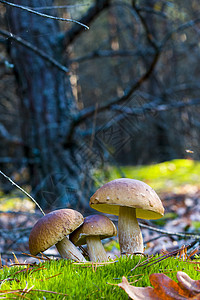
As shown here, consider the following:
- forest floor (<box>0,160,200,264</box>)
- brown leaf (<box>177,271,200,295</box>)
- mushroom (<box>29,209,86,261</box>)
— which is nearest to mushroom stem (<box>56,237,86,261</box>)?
mushroom (<box>29,209,86,261</box>)

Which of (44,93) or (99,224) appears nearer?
(99,224)

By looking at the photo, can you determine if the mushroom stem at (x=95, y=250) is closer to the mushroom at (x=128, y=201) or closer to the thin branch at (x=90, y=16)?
the mushroom at (x=128, y=201)

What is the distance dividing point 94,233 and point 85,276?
0.22 meters

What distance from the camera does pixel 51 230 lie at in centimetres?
112

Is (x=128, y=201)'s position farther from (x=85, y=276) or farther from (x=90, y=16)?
(x=90, y=16)

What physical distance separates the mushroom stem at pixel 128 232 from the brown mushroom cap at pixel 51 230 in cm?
23

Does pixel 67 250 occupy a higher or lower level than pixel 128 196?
lower

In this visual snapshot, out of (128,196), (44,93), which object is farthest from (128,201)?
(44,93)

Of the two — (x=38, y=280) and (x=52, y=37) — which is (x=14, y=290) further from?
Result: (x=52, y=37)

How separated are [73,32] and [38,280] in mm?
3057

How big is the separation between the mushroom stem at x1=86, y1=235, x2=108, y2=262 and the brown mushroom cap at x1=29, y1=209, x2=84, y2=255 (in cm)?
17

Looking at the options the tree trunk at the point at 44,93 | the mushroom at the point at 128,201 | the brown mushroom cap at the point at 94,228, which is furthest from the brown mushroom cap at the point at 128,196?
the tree trunk at the point at 44,93

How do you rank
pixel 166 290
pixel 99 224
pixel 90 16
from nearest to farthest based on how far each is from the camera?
pixel 166 290
pixel 99 224
pixel 90 16

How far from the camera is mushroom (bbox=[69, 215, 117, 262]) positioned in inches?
47.4
